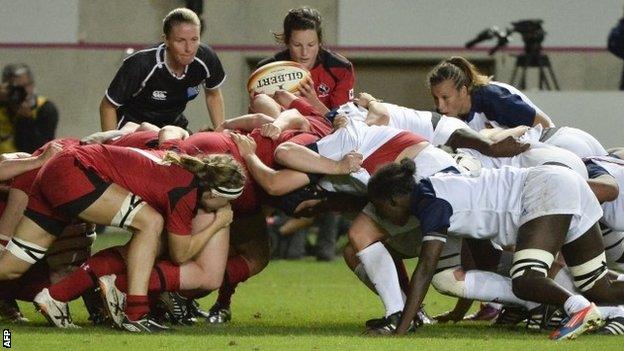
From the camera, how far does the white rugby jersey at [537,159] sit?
26.3 feet

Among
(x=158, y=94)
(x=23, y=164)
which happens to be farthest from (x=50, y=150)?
(x=158, y=94)

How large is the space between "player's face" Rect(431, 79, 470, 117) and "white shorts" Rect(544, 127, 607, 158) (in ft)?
1.93

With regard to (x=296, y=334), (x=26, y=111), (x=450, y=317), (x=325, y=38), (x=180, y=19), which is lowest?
(x=26, y=111)

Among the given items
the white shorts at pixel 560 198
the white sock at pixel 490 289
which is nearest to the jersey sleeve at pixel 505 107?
the white shorts at pixel 560 198

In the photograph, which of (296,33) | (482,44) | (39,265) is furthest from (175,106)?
(482,44)

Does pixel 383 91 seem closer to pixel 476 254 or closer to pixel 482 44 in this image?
pixel 482 44

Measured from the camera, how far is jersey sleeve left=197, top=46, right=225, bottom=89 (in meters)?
9.52

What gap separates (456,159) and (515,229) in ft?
2.24

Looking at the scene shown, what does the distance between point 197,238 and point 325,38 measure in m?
10.4

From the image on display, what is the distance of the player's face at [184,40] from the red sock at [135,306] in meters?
2.27

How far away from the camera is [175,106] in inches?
378

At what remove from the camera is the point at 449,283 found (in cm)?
762

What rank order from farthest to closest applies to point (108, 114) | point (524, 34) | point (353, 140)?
point (524, 34) → point (108, 114) → point (353, 140)

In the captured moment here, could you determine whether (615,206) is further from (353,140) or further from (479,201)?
(353,140)
